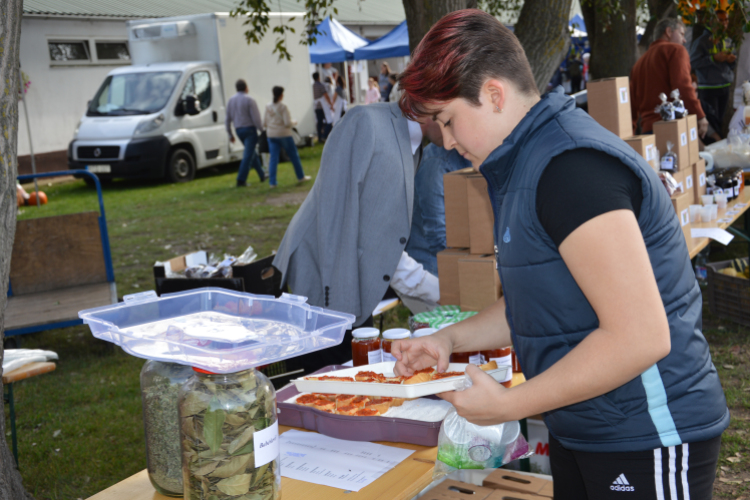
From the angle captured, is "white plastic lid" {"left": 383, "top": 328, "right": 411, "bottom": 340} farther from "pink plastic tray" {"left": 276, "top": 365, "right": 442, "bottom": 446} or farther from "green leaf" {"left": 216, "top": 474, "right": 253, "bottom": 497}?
"green leaf" {"left": 216, "top": 474, "right": 253, "bottom": 497}

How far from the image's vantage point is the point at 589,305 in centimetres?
133

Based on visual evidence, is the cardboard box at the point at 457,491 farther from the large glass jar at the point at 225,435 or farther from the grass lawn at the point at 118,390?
the grass lawn at the point at 118,390

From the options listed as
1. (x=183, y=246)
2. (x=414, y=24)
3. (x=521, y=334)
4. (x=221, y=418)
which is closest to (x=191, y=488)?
(x=221, y=418)

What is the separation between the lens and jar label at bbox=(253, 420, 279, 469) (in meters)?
1.42

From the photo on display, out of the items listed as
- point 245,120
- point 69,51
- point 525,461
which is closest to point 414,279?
point 525,461

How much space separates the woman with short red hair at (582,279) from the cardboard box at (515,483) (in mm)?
772

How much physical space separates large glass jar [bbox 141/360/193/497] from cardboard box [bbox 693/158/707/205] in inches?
166

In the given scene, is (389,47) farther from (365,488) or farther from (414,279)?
(365,488)

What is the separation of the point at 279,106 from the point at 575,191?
443 inches

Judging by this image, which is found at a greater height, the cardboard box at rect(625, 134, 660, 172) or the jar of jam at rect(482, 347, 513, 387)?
the cardboard box at rect(625, 134, 660, 172)

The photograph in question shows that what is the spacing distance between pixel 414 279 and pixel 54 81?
14438 millimetres

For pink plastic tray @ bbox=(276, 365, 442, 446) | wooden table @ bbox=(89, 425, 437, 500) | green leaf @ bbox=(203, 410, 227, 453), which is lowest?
wooden table @ bbox=(89, 425, 437, 500)

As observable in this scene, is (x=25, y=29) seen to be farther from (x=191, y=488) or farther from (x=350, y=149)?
(x=191, y=488)

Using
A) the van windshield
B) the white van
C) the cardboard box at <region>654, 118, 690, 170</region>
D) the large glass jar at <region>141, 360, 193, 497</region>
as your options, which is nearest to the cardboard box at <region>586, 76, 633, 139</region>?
the cardboard box at <region>654, 118, 690, 170</region>
